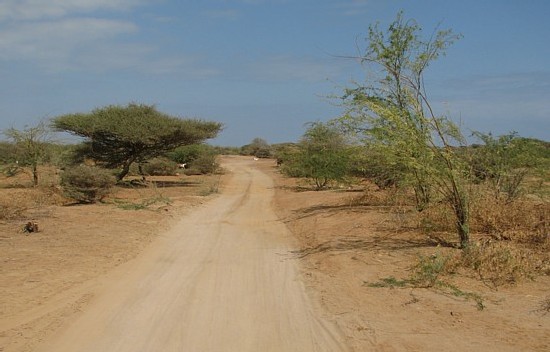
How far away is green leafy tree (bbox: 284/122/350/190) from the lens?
26.5 meters

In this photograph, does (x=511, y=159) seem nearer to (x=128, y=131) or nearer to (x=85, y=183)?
(x=85, y=183)

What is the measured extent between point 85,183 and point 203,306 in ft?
45.9

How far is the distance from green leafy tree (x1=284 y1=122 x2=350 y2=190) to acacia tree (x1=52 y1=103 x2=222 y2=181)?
732cm

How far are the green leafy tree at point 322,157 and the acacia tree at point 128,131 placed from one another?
732 cm

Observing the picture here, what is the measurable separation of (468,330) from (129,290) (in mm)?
4677

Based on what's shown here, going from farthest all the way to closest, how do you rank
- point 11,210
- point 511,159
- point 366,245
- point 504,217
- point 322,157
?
point 322,157 → point 11,210 → point 511,159 → point 366,245 → point 504,217

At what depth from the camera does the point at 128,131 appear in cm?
2933

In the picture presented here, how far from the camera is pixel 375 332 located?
19.3 ft

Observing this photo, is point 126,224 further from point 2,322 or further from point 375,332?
point 375,332

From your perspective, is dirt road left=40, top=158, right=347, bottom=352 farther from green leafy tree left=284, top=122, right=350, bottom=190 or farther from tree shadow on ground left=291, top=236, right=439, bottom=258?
green leafy tree left=284, top=122, right=350, bottom=190

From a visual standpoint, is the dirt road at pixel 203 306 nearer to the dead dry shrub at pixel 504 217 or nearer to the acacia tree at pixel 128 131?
the dead dry shrub at pixel 504 217

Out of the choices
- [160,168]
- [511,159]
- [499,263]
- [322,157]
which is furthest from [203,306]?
[160,168]

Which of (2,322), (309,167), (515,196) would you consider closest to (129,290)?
(2,322)

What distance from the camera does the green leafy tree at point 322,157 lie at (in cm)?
2652
